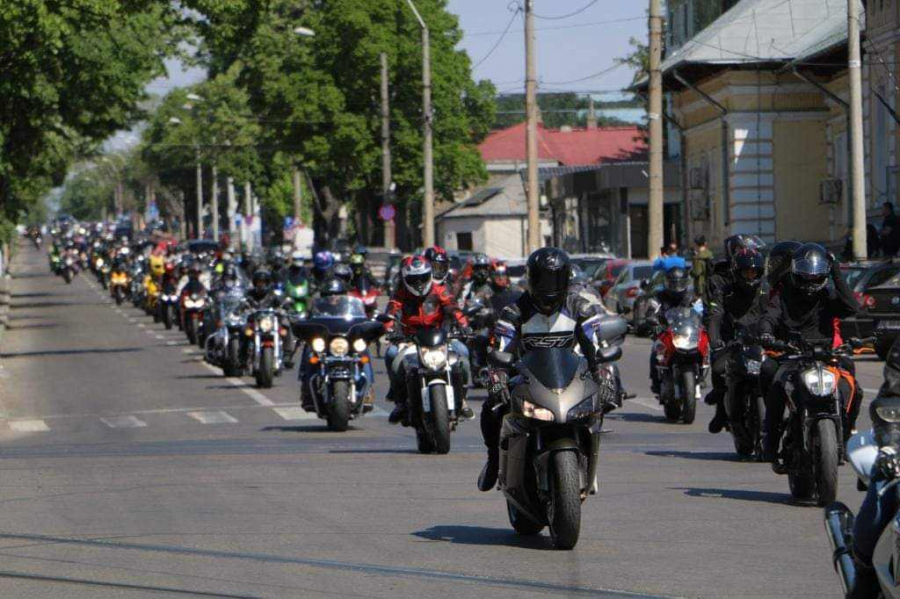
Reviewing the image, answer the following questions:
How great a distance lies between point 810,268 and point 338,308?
7979mm

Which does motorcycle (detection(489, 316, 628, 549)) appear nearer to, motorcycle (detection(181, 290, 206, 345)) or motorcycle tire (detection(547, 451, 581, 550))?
motorcycle tire (detection(547, 451, 581, 550))

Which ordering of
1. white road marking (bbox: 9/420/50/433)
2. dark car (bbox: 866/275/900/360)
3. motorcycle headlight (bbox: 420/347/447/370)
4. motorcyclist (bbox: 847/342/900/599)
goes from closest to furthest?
motorcyclist (bbox: 847/342/900/599) → motorcycle headlight (bbox: 420/347/447/370) → white road marking (bbox: 9/420/50/433) → dark car (bbox: 866/275/900/360)

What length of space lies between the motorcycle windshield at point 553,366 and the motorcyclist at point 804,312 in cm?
251

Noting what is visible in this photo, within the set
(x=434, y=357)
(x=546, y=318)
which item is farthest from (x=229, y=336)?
(x=546, y=318)

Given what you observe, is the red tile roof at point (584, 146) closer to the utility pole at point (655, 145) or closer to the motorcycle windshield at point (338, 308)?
the utility pole at point (655, 145)

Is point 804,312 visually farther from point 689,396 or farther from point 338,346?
point 338,346

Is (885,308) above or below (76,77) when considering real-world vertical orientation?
below

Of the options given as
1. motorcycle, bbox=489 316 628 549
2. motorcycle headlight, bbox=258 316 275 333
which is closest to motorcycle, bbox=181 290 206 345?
motorcycle headlight, bbox=258 316 275 333

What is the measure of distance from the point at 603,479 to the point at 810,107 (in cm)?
3965

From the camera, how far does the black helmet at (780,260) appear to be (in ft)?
41.1

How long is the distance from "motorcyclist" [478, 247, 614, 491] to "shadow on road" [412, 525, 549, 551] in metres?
0.68

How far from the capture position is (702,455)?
15867 millimetres

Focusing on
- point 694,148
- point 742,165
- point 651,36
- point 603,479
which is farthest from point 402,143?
point 603,479

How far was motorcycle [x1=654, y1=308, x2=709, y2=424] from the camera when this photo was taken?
751 inches
